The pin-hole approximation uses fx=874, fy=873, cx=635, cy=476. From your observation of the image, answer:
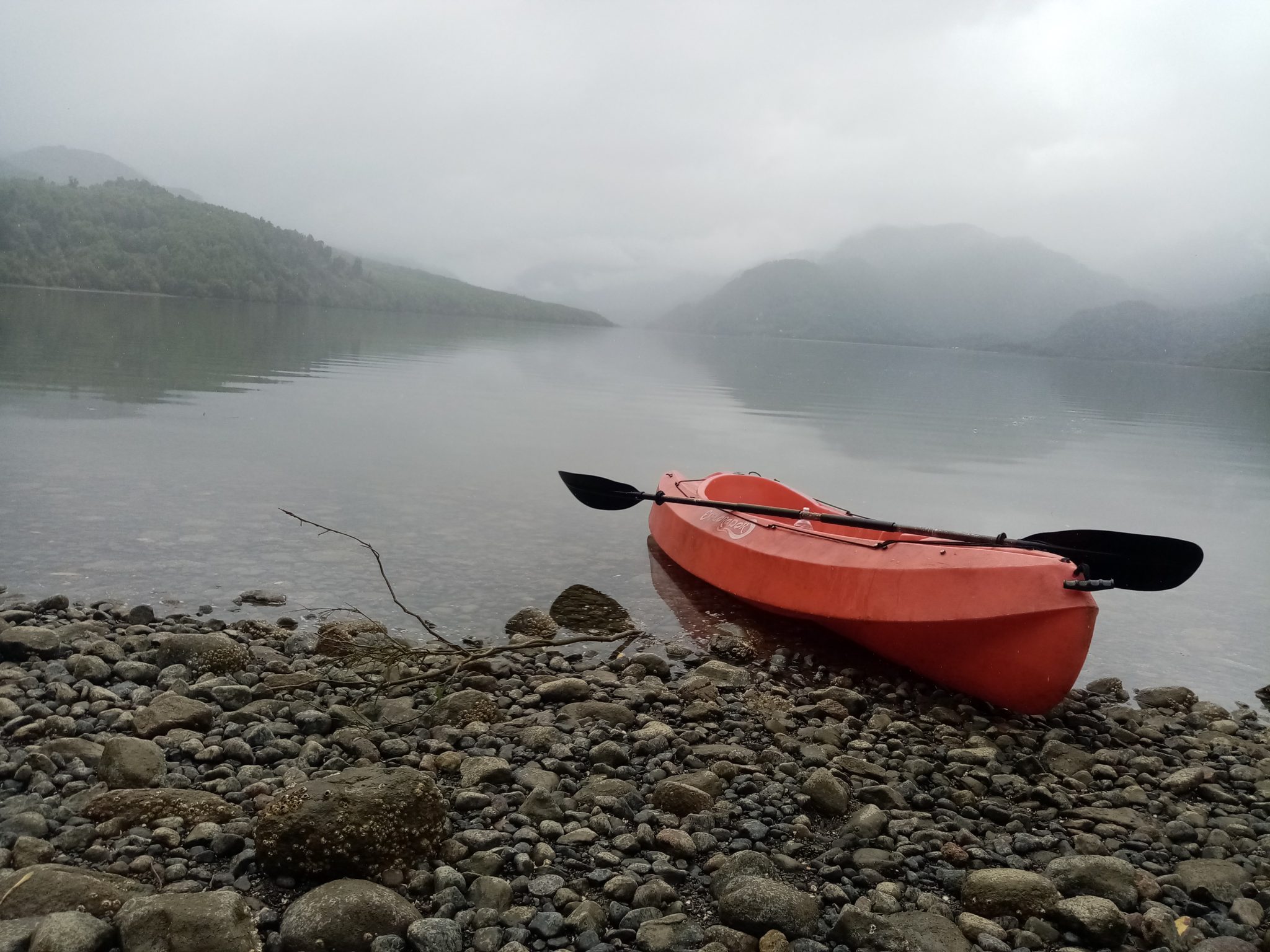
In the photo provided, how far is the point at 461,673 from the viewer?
681 cm

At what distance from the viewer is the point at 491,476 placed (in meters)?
16.0

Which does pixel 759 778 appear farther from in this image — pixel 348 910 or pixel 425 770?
pixel 348 910

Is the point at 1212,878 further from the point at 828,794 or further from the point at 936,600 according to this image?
the point at 936,600

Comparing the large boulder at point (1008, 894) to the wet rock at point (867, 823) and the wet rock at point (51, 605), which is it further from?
the wet rock at point (51, 605)

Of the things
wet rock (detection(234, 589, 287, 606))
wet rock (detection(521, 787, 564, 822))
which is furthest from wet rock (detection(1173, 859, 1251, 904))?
wet rock (detection(234, 589, 287, 606))

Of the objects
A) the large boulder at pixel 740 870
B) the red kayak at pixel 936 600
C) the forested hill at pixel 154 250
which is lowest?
the large boulder at pixel 740 870

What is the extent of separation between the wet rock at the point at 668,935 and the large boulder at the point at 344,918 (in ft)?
3.13

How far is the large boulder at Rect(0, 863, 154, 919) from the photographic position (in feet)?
11.1

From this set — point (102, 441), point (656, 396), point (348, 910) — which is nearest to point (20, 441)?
point (102, 441)

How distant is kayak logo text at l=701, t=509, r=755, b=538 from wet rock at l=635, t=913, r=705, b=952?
596cm

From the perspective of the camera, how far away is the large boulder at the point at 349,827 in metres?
3.90

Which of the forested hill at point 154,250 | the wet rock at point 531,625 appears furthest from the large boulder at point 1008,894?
the forested hill at point 154,250

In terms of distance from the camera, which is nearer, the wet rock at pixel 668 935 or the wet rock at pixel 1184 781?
the wet rock at pixel 668 935

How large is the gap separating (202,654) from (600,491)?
5636 mm
